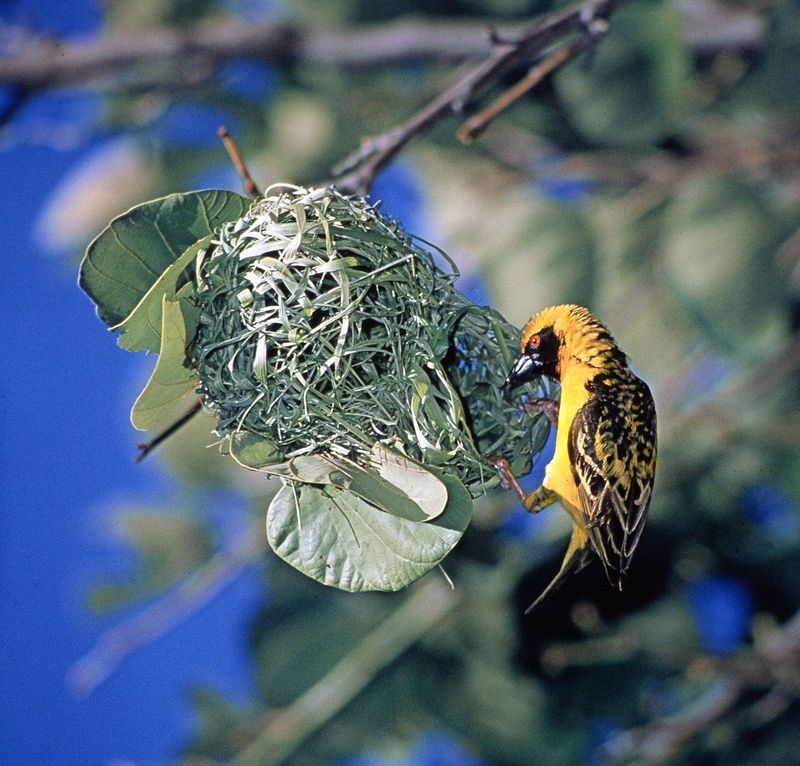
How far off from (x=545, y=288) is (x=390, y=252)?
1294 mm

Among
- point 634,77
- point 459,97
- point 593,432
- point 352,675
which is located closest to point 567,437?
point 593,432

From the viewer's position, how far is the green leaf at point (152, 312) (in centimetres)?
106

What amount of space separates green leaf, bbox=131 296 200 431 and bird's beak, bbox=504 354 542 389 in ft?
1.29

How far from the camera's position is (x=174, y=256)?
45.1 inches

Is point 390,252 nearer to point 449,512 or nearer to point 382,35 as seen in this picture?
point 449,512

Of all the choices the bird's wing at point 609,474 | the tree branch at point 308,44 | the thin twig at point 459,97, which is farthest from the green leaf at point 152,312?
the tree branch at point 308,44

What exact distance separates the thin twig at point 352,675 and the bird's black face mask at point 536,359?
1.25 metres

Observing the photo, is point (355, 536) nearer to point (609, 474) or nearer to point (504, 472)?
point (504, 472)

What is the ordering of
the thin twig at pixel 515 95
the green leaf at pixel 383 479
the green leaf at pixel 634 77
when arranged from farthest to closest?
the green leaf at pixel 634 77
the thin twig at pixel 515 95
the green leaf at pixel 383 479

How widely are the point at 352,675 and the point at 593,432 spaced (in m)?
1.33

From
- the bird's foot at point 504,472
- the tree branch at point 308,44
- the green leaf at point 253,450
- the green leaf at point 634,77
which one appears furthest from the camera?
the tree branch at point 308,44

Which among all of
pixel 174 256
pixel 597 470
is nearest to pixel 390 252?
pixel 174 256

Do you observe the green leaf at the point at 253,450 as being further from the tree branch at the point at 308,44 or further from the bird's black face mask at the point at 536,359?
the tree branch at the point at 308,44

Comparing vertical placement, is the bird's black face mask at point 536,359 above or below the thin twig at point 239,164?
below
